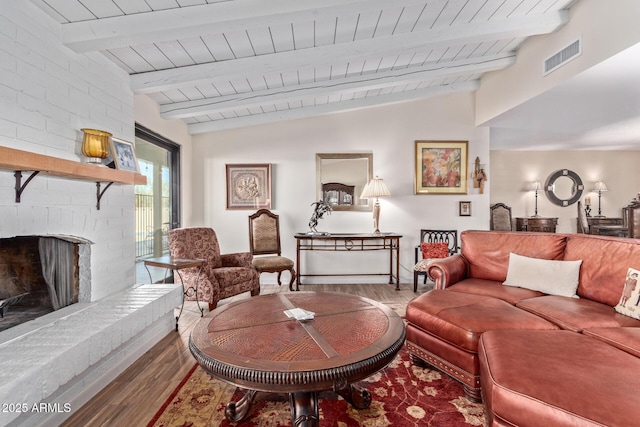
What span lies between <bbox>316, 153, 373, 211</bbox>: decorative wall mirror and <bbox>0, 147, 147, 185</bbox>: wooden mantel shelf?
8.51 feet

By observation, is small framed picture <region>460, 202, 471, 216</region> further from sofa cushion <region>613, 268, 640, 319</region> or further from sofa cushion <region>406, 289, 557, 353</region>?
sofa cushion <region>613, 268, 640, 319</region>

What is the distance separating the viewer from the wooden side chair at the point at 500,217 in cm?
570

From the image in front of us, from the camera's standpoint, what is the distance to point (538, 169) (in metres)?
6.19

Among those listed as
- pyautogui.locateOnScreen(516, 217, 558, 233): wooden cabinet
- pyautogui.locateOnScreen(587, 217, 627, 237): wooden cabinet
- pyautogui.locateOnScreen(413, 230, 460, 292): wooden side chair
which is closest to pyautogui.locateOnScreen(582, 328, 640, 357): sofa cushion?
pyautogui.locateOnScreen(413, 230, 460, 292): wooden side chair

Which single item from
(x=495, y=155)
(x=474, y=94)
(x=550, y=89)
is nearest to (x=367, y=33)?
(x=550, y=89)

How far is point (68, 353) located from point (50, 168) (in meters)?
1.01

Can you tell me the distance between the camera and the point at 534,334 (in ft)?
5.20

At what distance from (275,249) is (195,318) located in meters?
1.47

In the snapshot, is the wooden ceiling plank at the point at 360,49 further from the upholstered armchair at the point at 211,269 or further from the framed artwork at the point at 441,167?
the framed artwork at the point at 441,167

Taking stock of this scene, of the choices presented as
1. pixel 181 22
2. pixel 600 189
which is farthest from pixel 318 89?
pixel 600 189

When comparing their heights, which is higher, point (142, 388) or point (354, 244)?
point (354, 244)

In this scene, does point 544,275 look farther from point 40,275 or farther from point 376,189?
point 40,275

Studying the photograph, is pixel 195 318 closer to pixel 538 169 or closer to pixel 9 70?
pixel 9 70

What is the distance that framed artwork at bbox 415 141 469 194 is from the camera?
15.1 ft
